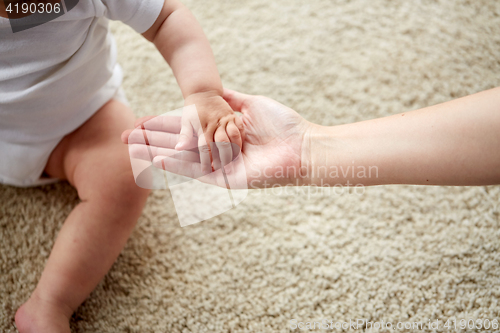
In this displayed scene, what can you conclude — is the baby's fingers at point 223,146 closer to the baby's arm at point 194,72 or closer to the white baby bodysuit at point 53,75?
the baby's arm at point 194,72

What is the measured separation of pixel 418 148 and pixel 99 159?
0.41m

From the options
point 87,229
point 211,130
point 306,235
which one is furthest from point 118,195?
point 306,235

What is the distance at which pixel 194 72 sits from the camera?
20.3 inches

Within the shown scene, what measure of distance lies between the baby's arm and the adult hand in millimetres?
30

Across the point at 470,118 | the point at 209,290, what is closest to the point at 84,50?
the point at 209,290

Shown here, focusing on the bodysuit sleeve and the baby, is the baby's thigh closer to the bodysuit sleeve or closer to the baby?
the baby

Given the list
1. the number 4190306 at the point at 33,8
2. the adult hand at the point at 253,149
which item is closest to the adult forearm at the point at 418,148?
the adult hand at the point at 253,149

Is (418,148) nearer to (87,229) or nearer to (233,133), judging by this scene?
(233,133)

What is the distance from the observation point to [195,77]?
1.68 feet

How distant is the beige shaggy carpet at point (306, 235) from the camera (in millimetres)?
564

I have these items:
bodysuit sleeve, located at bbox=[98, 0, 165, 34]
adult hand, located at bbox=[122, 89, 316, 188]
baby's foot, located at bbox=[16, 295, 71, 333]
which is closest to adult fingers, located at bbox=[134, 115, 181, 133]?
adult hand, located at bbox=[122, 89, 316, 188]

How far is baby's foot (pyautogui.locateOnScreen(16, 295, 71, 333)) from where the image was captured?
1.66ft

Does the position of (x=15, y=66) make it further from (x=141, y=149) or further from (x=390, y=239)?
(x=390, y=239)

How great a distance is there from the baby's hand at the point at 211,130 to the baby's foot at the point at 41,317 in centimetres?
27
